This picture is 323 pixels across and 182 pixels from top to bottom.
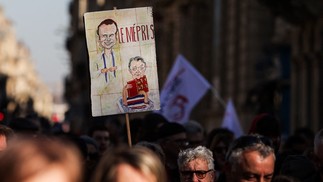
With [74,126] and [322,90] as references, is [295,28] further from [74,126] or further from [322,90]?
[74,126]

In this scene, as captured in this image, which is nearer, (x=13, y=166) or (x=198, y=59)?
(x=13, y=166)

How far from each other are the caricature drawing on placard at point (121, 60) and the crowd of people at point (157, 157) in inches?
19.0

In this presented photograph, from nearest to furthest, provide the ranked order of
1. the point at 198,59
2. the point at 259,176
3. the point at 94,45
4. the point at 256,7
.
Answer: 1. the point at 259,176
2. the point at 94,45
3. the point at 256,7
4. the point at 198,59

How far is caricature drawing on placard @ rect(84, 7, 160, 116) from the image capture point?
26.9 ft

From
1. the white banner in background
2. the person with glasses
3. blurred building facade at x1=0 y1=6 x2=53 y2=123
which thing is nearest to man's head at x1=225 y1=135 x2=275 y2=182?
the person with glasses

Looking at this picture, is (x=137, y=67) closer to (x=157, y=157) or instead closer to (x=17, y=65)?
(x=157, y=157)

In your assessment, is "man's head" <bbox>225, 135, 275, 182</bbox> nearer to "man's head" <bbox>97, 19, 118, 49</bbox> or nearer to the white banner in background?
"man's head" <bbox>97, 19, 118, 49</bbox>

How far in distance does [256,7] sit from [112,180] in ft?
88.8

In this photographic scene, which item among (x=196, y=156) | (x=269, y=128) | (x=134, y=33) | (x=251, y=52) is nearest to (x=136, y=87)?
(x=134, y=33)

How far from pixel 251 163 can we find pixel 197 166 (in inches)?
52.3

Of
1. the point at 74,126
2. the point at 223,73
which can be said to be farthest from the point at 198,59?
the point at 74,126

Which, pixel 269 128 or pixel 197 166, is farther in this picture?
pixel 269 128

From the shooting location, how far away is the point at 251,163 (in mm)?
5516

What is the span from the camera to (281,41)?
92.6 ft
